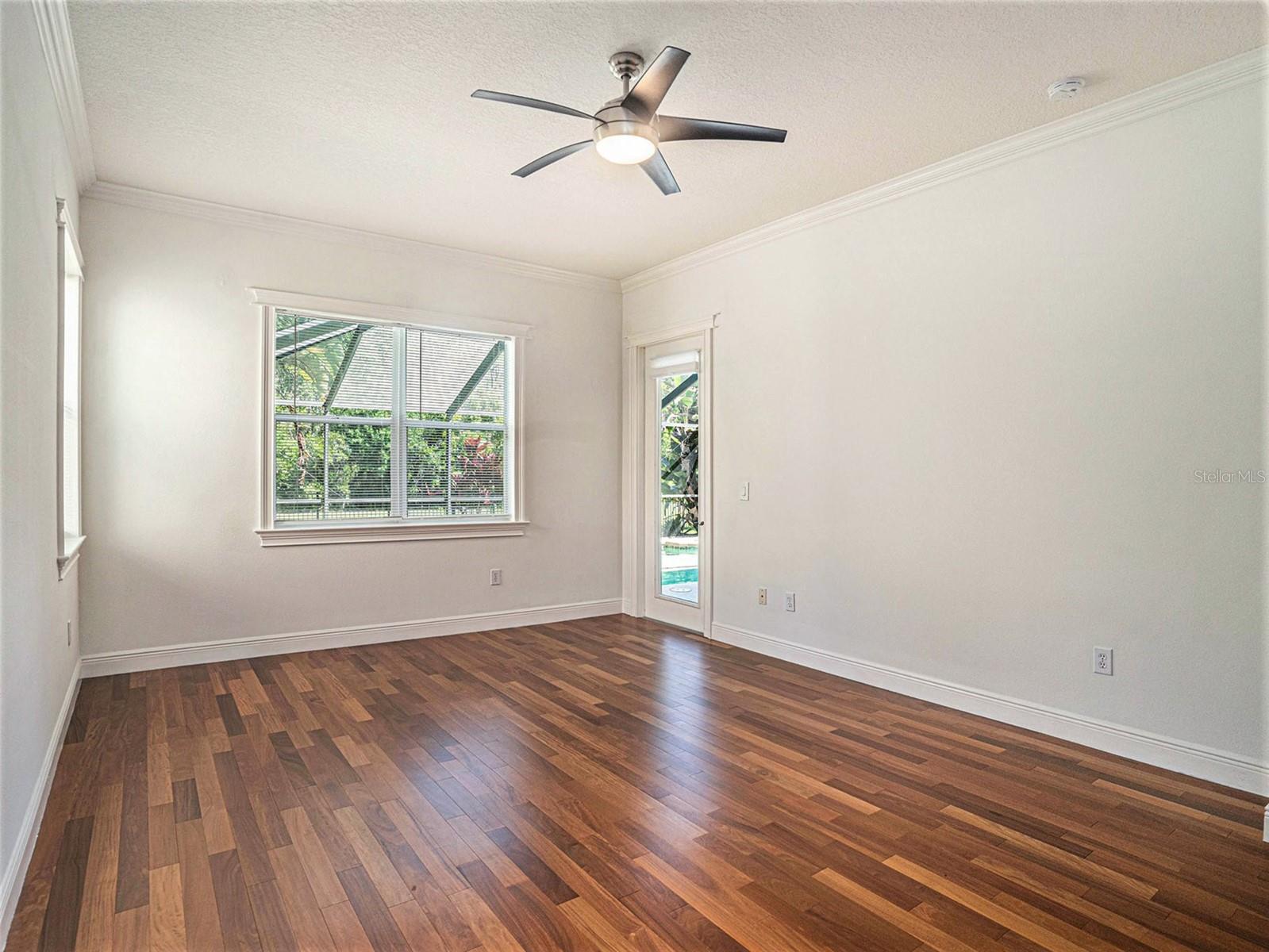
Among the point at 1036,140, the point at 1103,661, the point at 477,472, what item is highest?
the point at 1036,140

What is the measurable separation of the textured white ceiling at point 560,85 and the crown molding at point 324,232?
0.10 m

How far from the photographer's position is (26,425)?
7.61ft

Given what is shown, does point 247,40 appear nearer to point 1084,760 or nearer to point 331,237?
point 331,237

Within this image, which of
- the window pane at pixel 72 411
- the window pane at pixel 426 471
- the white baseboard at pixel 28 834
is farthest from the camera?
the window pane at pixel 426 471

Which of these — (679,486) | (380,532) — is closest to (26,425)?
(380,532)

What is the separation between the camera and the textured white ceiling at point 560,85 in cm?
257

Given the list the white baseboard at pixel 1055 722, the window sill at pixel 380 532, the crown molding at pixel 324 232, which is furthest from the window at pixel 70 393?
the white baseboard at pixel 1055 722

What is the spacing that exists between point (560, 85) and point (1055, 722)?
11.5ft

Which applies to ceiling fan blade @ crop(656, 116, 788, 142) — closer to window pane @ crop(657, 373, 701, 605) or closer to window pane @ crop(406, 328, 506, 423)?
window pane @ crop(657, 373, 701, 605)

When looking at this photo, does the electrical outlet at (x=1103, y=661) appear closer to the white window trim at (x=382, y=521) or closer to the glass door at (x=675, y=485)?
the glass door at (x=675, y=485)

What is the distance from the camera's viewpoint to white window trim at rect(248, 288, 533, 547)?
462 cm

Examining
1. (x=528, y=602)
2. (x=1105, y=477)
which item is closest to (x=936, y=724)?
(x=1105, y=477)

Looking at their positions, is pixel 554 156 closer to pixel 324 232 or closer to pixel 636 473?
pixel 324 232

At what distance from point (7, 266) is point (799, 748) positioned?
125 inches
